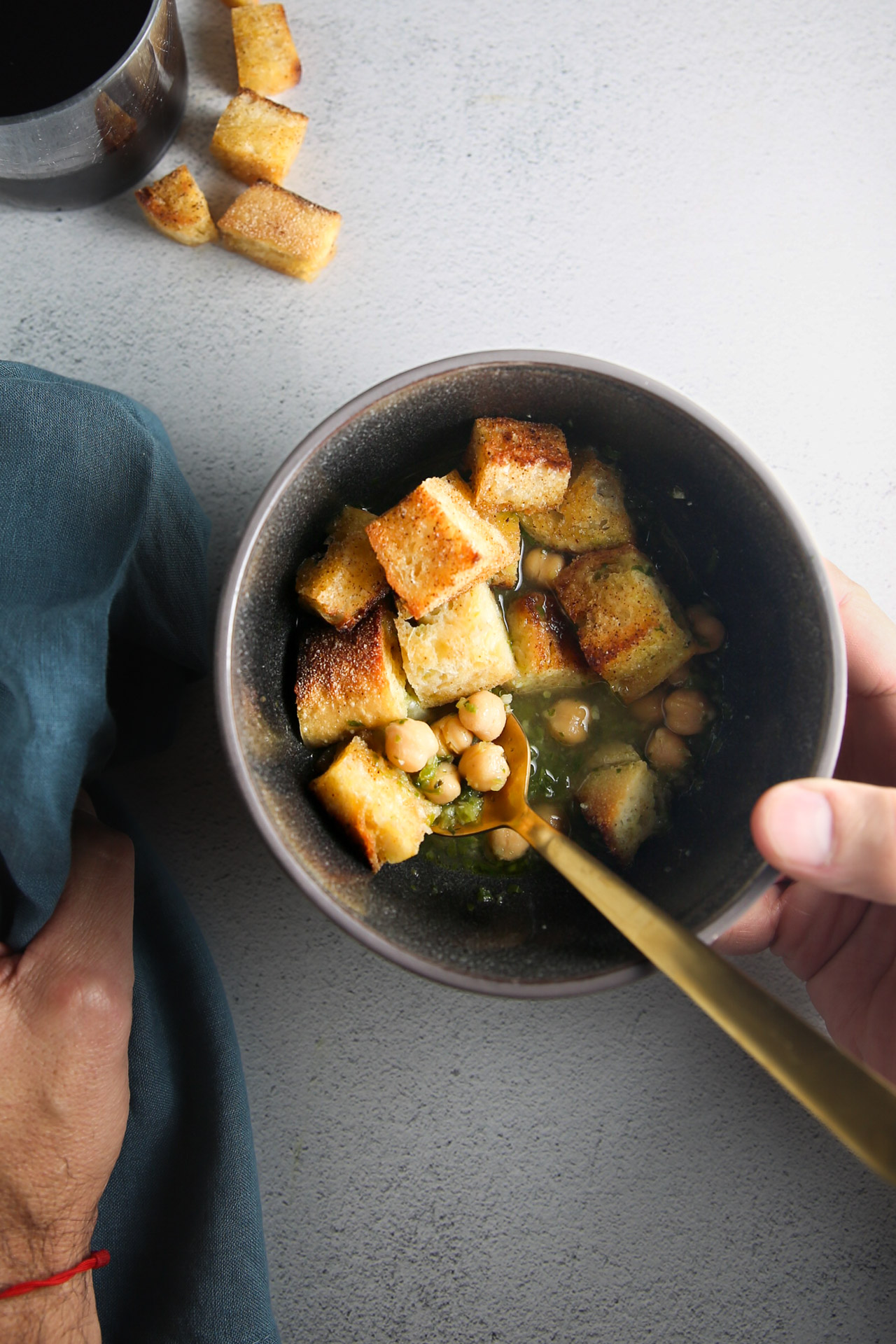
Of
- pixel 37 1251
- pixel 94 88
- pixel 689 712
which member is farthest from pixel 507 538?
pixel 37 1251

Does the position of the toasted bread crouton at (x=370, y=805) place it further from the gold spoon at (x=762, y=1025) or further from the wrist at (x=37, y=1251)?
the wrist at (x=37, y=1251)

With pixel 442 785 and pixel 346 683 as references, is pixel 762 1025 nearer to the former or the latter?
pixel 442 785

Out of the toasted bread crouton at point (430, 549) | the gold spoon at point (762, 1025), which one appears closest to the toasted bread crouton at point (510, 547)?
the toasted bread crouton at point (430, 549)

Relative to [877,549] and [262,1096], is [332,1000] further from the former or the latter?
[877,549]

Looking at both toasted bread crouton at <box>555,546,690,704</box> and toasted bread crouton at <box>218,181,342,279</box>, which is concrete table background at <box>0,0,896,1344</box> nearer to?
toasted bread crouton at <box>218,181,342,279</box>

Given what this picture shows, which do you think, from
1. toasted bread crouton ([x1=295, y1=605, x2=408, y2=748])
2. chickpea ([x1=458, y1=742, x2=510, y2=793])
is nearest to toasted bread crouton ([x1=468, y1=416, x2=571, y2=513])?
toasted bread crouton ([x1=295, y1=605, x2=408, y2=748])
